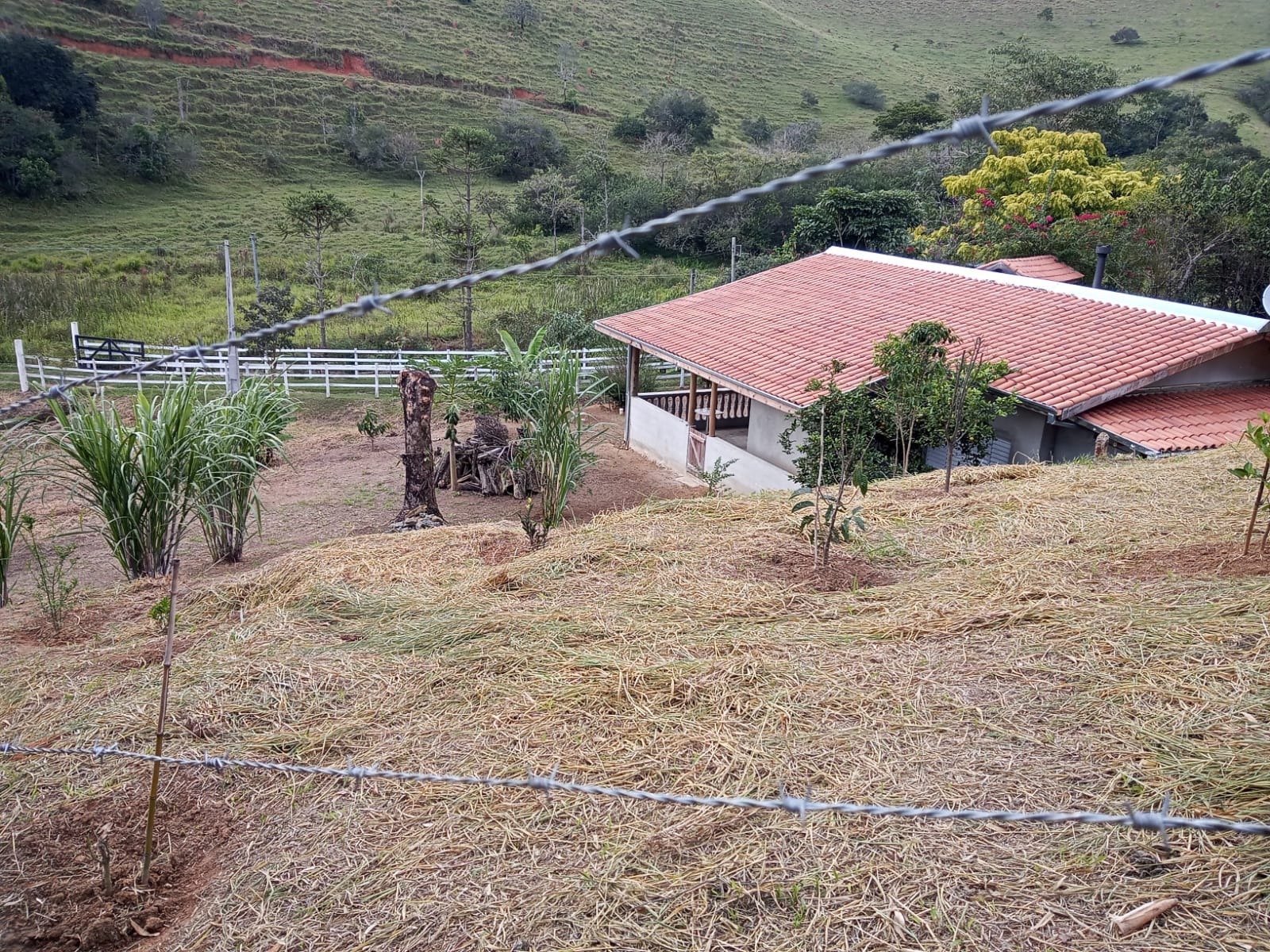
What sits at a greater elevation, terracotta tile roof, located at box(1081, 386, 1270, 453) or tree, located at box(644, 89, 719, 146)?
tree, located at box(644, 89, 719, 146)

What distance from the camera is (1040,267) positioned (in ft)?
68.9

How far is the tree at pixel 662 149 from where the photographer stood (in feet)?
128

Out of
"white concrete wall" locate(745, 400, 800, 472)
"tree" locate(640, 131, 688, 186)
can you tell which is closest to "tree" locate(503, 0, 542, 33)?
"tree" locate(640, 131, 688, 186)

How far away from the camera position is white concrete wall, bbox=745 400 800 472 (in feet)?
43.3

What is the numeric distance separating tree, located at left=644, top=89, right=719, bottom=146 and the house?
28.5m

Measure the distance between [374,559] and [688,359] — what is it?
830cm

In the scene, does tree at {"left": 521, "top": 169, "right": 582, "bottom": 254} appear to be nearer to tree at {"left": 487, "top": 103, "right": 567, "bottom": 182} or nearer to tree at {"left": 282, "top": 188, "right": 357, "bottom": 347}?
tree at {"left": 487, "top": 103, "right": 567, "bottom": 182}

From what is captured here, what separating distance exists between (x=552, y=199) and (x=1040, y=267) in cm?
1734

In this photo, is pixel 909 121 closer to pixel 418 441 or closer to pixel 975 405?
pixel 975 405

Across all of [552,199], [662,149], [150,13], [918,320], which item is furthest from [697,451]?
[150,13]

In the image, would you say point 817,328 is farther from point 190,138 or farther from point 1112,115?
point 190,138

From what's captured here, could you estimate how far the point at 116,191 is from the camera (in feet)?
117

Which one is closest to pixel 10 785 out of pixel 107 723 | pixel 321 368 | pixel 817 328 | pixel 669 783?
pixel 107 723

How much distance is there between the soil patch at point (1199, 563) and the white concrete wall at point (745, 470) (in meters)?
7.06
